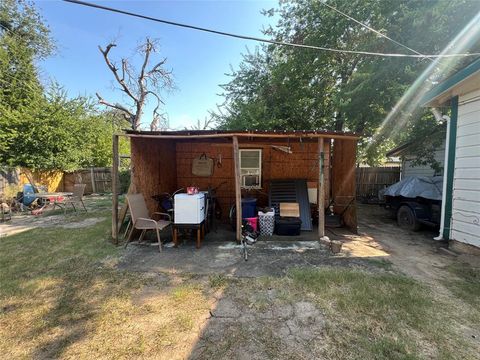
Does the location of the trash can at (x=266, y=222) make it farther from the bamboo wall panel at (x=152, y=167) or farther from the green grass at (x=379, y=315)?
the bamboo wall panel at (x=152, y=167)

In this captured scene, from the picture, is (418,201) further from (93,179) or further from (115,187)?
(93,179)

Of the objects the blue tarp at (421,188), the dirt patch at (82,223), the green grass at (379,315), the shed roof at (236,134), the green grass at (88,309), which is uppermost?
the shed roof at (236,134)

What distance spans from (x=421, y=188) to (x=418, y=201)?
321 millimetres

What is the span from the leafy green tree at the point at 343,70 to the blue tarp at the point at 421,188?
1.53m

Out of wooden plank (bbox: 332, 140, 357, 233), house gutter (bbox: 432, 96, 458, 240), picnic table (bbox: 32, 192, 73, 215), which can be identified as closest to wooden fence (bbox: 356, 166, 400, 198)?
wooden plank (bbox: 332, 140, 357, 233)

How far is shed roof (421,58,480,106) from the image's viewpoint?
3655 millimetres

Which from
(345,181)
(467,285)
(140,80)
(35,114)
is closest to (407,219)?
(345,181)

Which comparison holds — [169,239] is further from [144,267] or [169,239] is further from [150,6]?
[150,6]

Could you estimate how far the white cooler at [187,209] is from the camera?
434cm

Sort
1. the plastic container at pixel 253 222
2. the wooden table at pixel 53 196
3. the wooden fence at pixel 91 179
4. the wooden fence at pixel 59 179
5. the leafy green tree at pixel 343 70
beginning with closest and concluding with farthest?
the plastic container at pixel 253 222 < the leafy green tree at pixel 343 70 < the wooden table at pixel 53 196 < the wooden fence at pixel 59 179 < the wooden fence at pixel 91 179

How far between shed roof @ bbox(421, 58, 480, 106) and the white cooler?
4771 millimetres

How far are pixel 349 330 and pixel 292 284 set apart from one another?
0.91 metres

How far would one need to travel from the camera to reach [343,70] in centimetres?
914

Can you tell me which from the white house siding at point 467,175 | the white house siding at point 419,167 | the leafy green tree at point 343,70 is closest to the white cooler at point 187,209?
the leafy green tree at point 343,70
